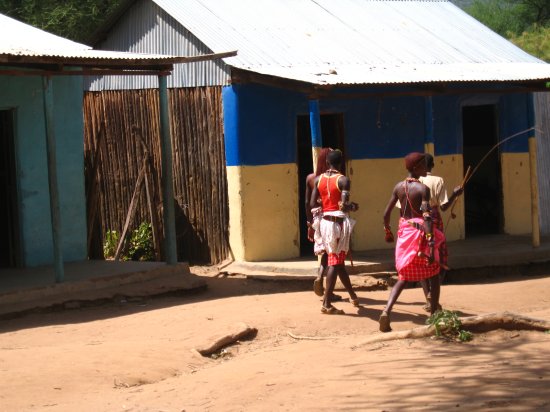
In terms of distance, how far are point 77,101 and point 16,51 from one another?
3170 millimetres

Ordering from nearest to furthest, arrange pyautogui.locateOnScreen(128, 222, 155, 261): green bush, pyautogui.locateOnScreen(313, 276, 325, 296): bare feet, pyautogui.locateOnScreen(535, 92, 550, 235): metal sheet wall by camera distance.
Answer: pyautogui.locateOnScreen(313, 276, 325, 296): bare feet, pyautogui.locateOnScreen(128, 222, 155, 261): green bush, pyautogui.locateOnScreen(535, 92, 550, 235): metal sheet wall

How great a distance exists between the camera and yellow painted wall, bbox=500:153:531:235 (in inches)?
644

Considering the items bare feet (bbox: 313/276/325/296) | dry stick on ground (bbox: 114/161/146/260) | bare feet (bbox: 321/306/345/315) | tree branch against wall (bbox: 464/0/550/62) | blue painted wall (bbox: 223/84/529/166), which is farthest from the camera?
tree branch against wall (bbox: 464/0/550/62)

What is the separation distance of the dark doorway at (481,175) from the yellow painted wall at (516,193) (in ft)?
0.46

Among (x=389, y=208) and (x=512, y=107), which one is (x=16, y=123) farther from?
(x=512, y=107)

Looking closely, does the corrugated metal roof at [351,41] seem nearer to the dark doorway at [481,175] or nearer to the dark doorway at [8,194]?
the dark doorway at [481,175]

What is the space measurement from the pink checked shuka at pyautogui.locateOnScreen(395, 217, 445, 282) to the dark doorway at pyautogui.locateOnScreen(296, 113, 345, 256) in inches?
202

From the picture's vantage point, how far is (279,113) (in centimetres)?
1419

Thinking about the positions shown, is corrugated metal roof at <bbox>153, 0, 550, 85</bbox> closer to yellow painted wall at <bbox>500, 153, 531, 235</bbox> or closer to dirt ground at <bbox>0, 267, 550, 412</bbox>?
yellow painted wall at <bbox>500, 153, 531, 235</bbox>

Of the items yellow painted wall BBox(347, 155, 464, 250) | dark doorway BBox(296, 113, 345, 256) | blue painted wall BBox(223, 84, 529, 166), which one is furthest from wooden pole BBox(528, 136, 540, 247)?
dark doorway BBox(296, 113, 345, 256)

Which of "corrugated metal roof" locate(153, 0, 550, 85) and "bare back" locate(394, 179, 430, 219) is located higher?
"corrugated metal roof" locate(153, 0, 550, 85)

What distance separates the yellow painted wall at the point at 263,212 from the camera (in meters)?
14.0

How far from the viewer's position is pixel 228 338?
9.77 meters

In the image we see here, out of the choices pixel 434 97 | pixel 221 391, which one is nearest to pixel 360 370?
pixel 221 391
